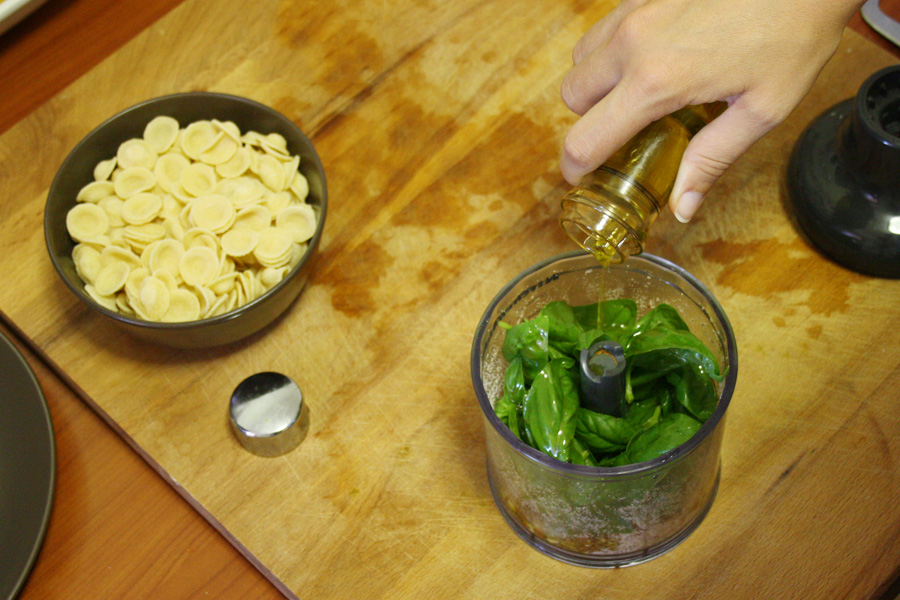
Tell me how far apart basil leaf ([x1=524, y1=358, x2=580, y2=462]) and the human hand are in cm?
17

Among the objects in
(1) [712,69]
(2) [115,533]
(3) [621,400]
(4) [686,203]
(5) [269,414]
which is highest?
(1) [712,69]

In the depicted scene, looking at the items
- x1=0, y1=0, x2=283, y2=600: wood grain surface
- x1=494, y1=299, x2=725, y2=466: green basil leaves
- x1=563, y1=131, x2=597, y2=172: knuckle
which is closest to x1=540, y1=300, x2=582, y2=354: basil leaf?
x1=494, y1=299, x2=725, y2=466: green basil leaves

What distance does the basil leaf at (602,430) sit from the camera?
676 millimetres

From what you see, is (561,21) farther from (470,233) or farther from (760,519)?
(760,519)

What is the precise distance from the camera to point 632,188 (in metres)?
0.66

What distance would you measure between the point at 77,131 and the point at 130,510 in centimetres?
47

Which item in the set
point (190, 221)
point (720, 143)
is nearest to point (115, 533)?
point (190, 221)

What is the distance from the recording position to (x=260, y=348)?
2.91 feet

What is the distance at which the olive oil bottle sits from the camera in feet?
2.16

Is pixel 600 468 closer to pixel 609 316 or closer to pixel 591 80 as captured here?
pixel 609 316

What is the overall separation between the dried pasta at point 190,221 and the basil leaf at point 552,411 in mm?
313

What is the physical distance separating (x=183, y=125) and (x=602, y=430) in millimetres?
592

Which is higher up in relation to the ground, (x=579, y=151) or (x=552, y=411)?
(x=579, y=151)

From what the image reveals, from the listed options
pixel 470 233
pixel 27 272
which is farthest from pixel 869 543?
pixel 27 272
